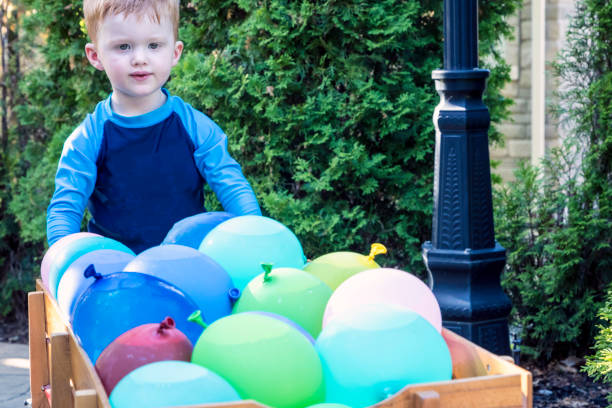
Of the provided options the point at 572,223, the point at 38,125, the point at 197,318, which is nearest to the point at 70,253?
the point at 197,318

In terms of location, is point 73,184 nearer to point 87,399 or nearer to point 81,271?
point 81,271

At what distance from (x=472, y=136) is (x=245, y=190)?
1.16m

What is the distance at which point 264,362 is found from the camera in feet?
5.65

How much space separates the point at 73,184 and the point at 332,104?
183 centimetres

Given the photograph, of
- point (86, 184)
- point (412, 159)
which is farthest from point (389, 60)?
point (86, 184)

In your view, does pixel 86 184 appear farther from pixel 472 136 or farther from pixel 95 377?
pixel 472 136

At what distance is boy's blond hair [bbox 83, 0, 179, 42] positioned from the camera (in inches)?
109

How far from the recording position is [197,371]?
1.66 m

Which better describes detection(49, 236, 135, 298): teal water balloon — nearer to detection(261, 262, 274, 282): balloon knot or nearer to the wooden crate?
the wooden crate

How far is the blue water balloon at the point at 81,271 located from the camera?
2244mm

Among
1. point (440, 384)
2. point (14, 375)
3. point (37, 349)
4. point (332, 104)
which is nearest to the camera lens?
point (440, 384)

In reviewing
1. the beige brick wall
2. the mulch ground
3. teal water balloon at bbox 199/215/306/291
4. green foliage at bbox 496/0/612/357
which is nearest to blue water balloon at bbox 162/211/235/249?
teal water balloon at bbox 199/215/306/291

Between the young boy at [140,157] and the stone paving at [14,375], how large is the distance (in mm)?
1333

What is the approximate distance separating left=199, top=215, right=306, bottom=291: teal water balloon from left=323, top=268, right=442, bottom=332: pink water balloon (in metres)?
0.30
